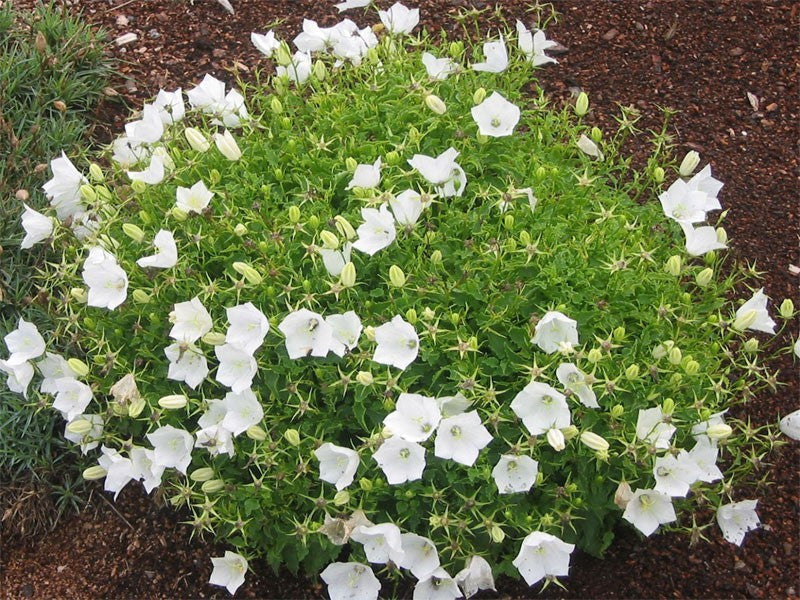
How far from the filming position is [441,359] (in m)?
3.20

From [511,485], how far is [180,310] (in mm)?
1263

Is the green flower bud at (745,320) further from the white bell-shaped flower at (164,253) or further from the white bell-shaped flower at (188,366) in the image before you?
the white bell-shaped flower at (164,253)

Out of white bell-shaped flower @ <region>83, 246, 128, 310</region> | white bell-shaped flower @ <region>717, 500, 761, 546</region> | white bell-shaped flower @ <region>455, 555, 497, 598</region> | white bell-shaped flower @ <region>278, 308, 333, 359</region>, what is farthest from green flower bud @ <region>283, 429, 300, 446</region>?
white bell-shaped flower @ <region>717, 500, 761, 546</region>

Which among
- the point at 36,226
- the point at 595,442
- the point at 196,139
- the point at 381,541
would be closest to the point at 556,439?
the point at 595,442

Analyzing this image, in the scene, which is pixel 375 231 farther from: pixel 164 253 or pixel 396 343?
pixel 164 253

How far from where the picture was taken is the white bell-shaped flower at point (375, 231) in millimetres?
3096

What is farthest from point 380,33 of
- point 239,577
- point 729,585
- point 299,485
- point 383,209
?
point 729,585

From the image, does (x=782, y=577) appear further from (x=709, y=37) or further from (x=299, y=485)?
(x=709, y=37)

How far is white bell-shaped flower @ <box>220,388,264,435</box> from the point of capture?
10.0ft

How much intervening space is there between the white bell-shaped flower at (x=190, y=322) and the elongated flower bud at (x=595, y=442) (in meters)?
1.31

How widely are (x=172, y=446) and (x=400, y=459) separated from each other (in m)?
0.87

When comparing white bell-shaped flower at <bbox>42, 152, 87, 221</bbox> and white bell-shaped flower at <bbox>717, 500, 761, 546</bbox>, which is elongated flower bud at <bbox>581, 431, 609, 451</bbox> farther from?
white bell-shaped flower at <bbox>42, 152, 87, 221</bbox>

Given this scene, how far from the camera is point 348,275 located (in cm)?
299

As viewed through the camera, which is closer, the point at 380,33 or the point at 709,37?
the point at 380,33
